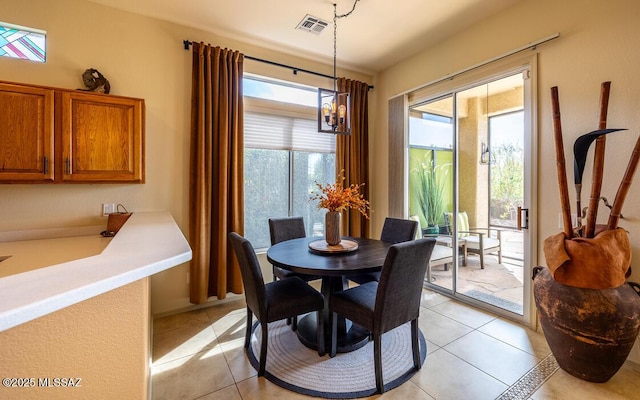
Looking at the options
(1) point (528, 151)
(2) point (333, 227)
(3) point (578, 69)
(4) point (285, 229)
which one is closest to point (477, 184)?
(1) point (528, 151)

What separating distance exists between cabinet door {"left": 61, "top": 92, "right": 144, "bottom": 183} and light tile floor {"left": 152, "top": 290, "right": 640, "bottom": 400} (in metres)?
1.53

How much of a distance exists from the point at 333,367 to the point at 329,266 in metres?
0.78

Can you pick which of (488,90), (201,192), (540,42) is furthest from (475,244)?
(201,192)

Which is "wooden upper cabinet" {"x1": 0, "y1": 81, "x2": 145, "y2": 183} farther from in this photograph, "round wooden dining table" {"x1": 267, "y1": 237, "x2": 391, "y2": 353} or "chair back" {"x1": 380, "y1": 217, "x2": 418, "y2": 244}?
"chair back" {"x1": 380, "y1": 217, "x2": 418, "y2": 244}

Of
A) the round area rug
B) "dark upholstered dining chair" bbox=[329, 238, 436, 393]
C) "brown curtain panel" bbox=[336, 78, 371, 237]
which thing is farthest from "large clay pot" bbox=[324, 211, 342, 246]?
"brown curtain panel" bbox=[336, 78, 371, 237]

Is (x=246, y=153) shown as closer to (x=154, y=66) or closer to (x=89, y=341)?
(x=154, y=66)

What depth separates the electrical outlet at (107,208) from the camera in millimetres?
2656

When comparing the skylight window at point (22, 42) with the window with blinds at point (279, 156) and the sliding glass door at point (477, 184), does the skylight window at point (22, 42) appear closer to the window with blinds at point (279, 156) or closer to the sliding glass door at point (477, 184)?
the window with blinds at point (279, 156)

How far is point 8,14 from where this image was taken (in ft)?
7.69

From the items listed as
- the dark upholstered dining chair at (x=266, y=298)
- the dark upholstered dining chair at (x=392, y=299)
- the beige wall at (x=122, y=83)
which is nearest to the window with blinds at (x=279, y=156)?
the beige wall at (x=122, y=83)

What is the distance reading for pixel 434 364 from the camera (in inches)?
83.5

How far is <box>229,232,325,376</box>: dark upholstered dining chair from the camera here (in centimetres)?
196

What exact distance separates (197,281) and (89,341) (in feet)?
7.18

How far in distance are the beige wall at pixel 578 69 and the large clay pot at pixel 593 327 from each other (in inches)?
15.7
